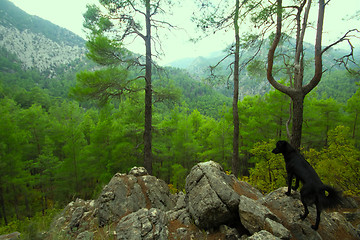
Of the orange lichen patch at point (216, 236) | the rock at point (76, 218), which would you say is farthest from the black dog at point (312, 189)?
the rock at point (76, 218)

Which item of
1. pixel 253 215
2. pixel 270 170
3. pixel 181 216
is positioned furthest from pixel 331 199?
pixel 270 170

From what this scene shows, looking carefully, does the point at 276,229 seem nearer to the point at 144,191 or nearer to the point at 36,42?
the point at 144,191

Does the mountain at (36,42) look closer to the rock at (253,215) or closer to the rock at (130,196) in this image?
the rock at (130,196)

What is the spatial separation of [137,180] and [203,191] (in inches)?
153

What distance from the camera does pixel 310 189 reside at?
10.8 feet

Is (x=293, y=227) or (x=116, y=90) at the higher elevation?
(x=116, y=90)

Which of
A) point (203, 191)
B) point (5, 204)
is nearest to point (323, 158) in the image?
point (203, 191)

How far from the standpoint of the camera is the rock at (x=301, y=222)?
3307mm

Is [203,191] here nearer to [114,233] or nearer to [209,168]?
[209,168]

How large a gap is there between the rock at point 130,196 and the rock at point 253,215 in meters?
3.78

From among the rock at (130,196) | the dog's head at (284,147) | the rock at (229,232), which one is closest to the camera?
the rock at (229,232)

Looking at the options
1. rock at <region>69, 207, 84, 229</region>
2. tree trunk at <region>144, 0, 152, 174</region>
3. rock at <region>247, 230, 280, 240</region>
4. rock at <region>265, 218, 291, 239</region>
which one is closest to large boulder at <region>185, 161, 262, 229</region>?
rock at <region>265, 218, 291, 239</region>

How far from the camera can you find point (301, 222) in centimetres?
344

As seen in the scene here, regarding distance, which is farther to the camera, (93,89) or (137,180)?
(93,89)
